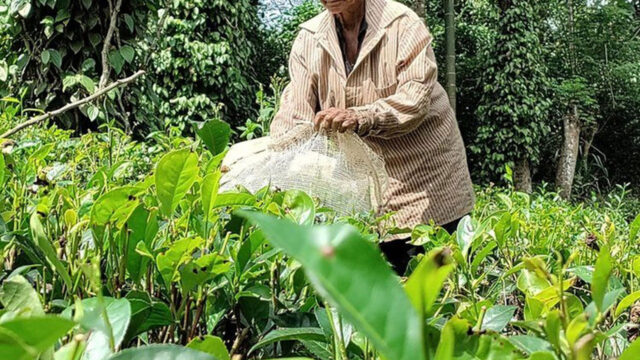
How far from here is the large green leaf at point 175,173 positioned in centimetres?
53

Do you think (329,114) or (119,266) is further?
(329,114)

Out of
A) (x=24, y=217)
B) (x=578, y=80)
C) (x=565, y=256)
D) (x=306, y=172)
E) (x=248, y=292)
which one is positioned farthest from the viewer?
(x=578, y=80)

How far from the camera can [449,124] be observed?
90.7 inches

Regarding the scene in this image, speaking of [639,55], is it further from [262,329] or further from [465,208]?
[262,329]

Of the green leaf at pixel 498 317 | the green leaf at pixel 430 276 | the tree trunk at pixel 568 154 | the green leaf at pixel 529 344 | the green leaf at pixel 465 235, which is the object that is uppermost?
the green leaf at pixel 430 276

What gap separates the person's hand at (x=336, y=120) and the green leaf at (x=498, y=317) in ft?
4.43

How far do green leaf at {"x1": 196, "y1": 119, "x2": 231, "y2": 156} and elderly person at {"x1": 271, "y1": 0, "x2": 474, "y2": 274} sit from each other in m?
1.14

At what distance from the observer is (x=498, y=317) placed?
51 centimetres

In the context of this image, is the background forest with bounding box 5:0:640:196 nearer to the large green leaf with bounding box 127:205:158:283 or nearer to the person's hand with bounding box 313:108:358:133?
the person's hand with bounding box 313:108:358:133

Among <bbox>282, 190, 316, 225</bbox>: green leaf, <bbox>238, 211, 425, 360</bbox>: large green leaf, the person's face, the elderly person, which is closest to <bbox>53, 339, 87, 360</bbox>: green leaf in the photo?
<bbox>238, 211, 425, 360</bbox>: large green leaf

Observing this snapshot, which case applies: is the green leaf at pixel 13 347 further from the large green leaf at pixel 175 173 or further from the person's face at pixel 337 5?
the person's face at pixel 337 5

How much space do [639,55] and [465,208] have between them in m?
12.1

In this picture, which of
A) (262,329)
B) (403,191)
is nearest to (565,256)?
(262,329)

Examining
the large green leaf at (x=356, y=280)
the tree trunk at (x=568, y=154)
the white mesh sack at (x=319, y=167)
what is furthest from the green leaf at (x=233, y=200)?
the tree trunk at (x=568, y=154)
